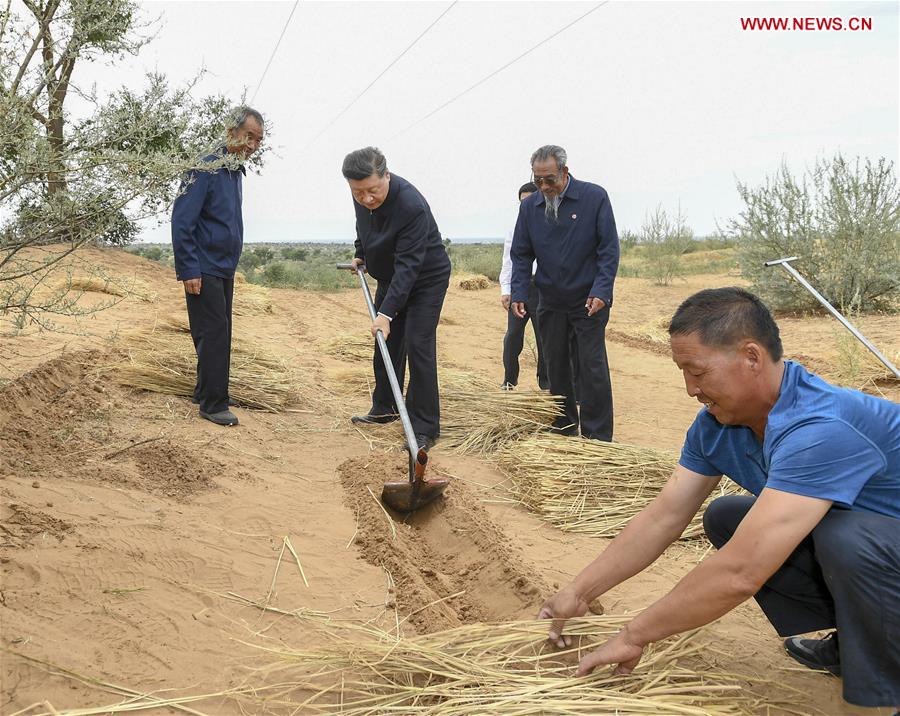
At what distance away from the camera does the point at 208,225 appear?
460cm

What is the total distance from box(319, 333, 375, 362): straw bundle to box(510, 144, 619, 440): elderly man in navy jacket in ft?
10.7

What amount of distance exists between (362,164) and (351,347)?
3.97m

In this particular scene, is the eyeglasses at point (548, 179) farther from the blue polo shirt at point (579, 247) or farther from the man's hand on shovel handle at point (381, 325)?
the man's hand on shovel handle at point (381, 325)

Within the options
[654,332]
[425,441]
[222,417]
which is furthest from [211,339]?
[654,332]

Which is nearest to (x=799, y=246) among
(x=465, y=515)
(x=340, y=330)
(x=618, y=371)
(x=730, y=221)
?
(x=730, y=221)

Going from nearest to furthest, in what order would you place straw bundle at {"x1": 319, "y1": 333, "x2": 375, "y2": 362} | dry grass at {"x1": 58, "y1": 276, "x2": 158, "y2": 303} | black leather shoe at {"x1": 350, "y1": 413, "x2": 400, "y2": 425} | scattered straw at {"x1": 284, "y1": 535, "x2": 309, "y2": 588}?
scattered straw at {"x1": 284, "y1": 535, "x2": 309, "y2": 588} → black leather shoe at {"x1": 350, "y1": 413, "x2": 400, "y2": 425} → straw bundle at {"x1": 319, "y1": 333, "x2": 375, "y2": 362} → dry grass at {"x1": 58, "y1": 276, "x2": 158, "y2": 303}

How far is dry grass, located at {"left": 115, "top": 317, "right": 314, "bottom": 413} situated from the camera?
5.04 meters

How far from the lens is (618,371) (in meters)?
8.23

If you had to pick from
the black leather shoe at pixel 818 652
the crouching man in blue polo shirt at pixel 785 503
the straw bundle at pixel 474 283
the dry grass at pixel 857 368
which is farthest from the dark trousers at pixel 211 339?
the straw bundle at pixel 474 283

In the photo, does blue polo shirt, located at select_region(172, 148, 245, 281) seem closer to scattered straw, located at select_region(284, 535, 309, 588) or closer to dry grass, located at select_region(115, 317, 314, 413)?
dry grass, located at select_region(115, 317, 314, 413)

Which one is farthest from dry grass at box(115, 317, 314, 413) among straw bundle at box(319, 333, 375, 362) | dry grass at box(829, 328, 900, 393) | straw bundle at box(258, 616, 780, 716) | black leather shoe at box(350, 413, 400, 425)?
dry grass at box(829, 328, 900, 393)

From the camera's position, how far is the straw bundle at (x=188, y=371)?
504 centimetres

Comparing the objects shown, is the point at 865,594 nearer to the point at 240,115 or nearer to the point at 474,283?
the point at 240,115

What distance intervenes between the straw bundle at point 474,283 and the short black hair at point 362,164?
12601 millimetres
